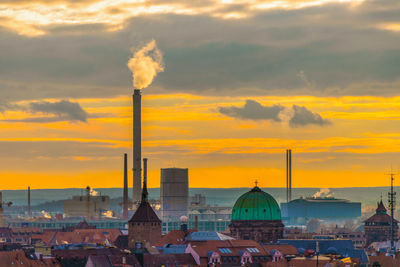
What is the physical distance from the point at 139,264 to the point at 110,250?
27.5ft

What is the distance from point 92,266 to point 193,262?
26.1 m

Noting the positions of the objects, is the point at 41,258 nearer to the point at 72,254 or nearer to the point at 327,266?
the point at 72,254

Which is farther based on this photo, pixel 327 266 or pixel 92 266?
pixel 327 266

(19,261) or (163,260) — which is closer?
(19,261)

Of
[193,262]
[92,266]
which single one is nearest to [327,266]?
[193,262]

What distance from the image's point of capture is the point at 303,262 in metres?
194

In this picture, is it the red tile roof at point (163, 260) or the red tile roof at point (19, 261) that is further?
the red tile roof at point (163, 260)

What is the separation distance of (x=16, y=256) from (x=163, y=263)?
22.1 metres

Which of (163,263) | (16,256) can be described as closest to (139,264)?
(163,263)

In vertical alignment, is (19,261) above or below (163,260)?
below

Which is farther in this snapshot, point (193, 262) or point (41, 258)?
point (193, 262)

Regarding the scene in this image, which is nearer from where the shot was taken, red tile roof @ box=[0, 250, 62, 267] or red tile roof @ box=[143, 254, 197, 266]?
red tile roof @ box=[0, 250, 62, 267]

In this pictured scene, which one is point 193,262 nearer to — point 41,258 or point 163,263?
point 163,263

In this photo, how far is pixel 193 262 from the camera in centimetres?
19938
